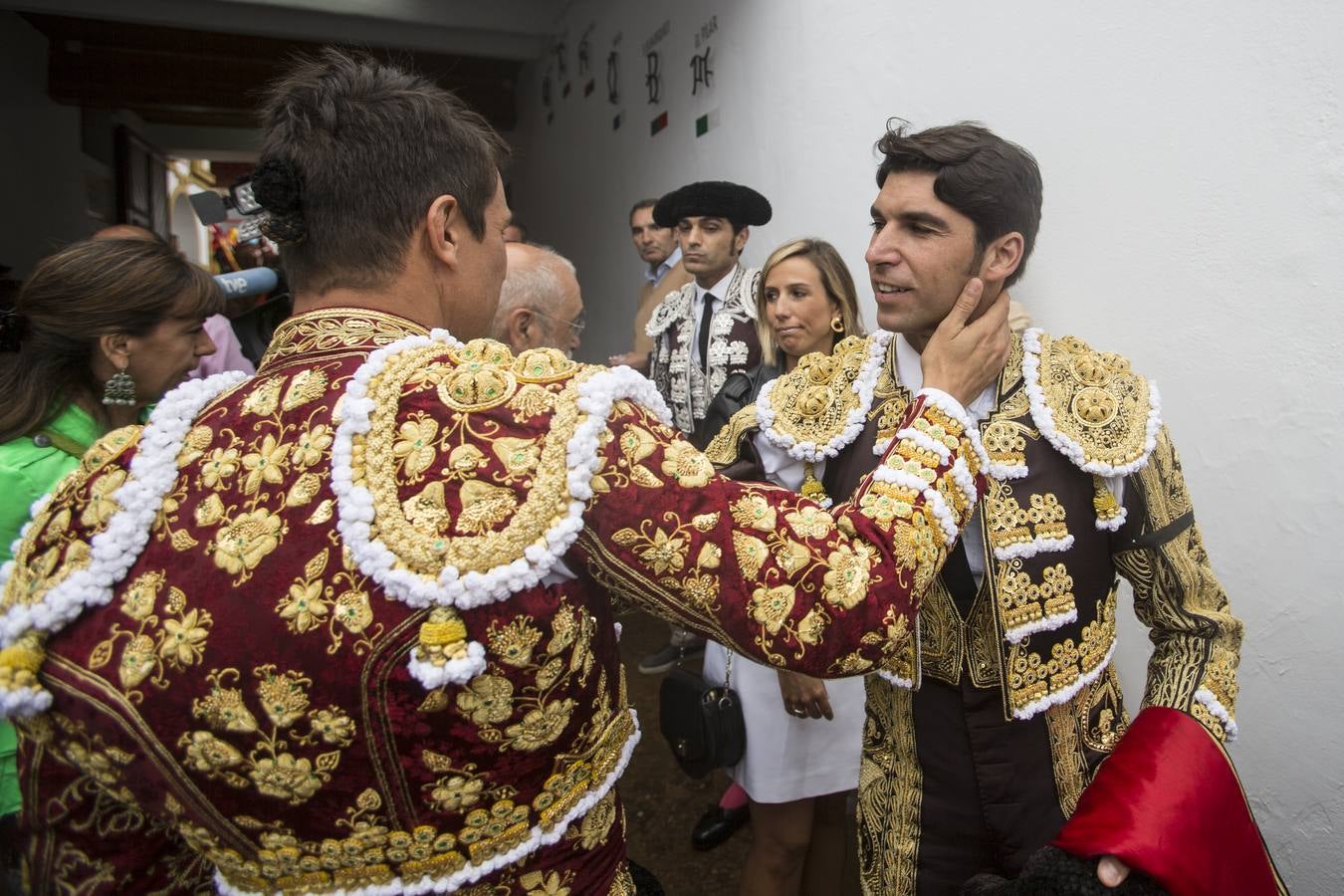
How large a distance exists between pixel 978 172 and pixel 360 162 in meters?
1.13

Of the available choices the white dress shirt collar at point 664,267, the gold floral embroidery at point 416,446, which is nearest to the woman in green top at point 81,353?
the gold floral embroidery at point 416,446

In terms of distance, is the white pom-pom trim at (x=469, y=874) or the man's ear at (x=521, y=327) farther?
the man's ear at (x=521, y=327)

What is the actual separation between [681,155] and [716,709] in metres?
4.58

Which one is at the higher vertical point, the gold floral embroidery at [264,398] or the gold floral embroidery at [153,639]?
the gold floral embroidery at [264,398]

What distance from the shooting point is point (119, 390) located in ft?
6.59

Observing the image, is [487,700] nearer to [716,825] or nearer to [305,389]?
[305,389]

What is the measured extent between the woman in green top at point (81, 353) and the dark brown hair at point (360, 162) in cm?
112

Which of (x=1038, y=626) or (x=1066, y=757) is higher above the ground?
(x=1038, y=626)

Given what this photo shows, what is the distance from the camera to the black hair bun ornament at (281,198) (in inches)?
40.6

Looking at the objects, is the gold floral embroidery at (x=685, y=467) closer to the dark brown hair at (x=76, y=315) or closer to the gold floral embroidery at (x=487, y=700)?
the gold floral embroidery at (x=487, y=700)

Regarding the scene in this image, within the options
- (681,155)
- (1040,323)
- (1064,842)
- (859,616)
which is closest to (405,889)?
(859,616)

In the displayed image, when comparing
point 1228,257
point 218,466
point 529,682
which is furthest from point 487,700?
point 1228,257

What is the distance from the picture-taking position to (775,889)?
7.34 ft

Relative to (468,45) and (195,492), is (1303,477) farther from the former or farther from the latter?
(468,45)
